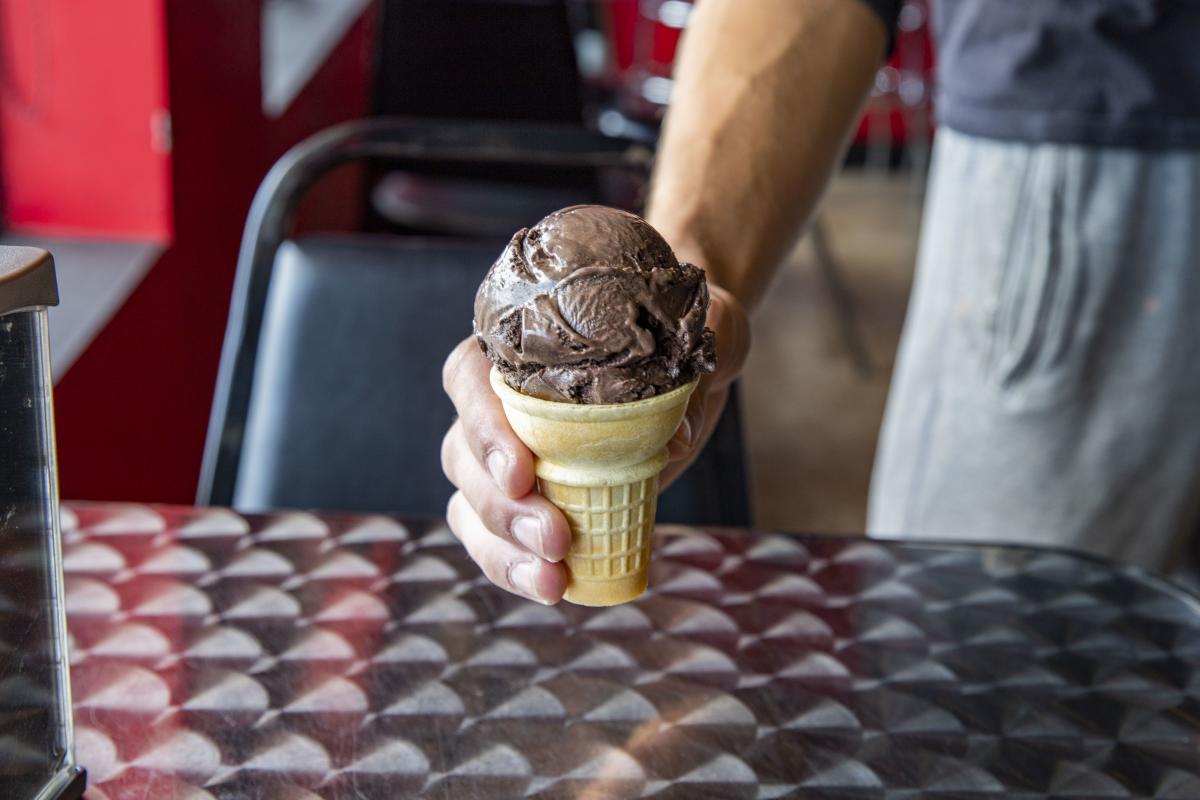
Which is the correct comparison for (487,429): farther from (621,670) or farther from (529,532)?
(621,670)

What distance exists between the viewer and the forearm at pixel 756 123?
134 cm

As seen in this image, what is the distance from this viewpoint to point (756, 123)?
4.70 feet

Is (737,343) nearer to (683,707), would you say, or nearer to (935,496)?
(683,707)

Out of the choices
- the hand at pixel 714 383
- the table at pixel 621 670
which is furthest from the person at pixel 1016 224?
the table at pixel 621 670

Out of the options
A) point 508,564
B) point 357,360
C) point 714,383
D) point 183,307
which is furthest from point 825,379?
point 508,564

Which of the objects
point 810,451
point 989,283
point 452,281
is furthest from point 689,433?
point 810,451

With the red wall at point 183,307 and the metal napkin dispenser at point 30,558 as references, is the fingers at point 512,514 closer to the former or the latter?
the metal napkin dispenser at point 30,558

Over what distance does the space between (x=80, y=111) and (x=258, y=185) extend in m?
1.03

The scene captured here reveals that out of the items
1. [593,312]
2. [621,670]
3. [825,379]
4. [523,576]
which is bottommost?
[825,379]

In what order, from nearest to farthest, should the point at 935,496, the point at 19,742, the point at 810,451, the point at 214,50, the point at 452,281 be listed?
the point at 19,742, the point at 452,281, the point at 935,496, the point at 214,50, the point at 810,451

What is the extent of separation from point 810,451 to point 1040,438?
2.35 metres

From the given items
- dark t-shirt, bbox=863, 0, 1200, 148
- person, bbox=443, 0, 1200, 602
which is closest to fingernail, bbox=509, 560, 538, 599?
person, bbox=443, 0, 1200, 602

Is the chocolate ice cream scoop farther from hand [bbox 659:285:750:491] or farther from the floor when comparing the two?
the floor

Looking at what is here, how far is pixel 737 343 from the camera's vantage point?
110 cm
